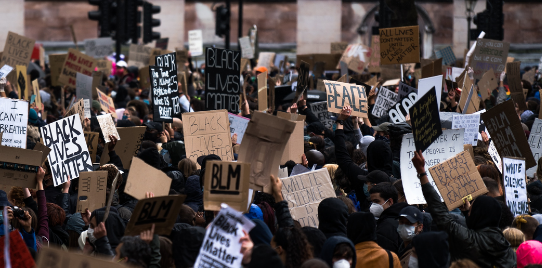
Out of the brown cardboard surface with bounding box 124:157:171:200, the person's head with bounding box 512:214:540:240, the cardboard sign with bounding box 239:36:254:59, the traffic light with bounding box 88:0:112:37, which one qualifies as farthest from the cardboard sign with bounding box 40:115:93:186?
the cardboard sign with bounding box 239:36:254:59

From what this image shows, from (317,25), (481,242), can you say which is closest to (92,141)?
(481,242)

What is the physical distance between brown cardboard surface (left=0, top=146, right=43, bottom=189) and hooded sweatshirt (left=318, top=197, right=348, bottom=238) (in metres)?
2.46

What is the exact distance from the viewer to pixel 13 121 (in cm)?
739

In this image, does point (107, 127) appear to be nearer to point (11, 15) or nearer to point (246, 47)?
point (246, 47)

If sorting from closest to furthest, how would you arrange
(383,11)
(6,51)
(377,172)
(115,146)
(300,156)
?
(377,172) < (300,156) < (115,146) < (6,51) < (383,11)

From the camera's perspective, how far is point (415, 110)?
5.47 m

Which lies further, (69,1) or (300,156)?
(69,1)

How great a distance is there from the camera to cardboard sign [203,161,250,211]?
14.3 feet

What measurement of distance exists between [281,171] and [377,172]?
939 millimetres

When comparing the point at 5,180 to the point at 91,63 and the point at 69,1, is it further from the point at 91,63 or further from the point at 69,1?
the point at 69,1

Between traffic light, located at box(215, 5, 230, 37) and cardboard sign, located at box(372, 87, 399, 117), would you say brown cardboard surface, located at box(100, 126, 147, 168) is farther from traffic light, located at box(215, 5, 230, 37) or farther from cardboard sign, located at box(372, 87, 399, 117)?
traffic light, located at box(215, 5, 230, 37)

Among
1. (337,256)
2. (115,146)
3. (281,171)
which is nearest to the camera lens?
(337,256)

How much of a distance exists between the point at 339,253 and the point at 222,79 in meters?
4.66

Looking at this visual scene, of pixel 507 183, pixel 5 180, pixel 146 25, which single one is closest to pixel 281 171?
pixel 507 183
